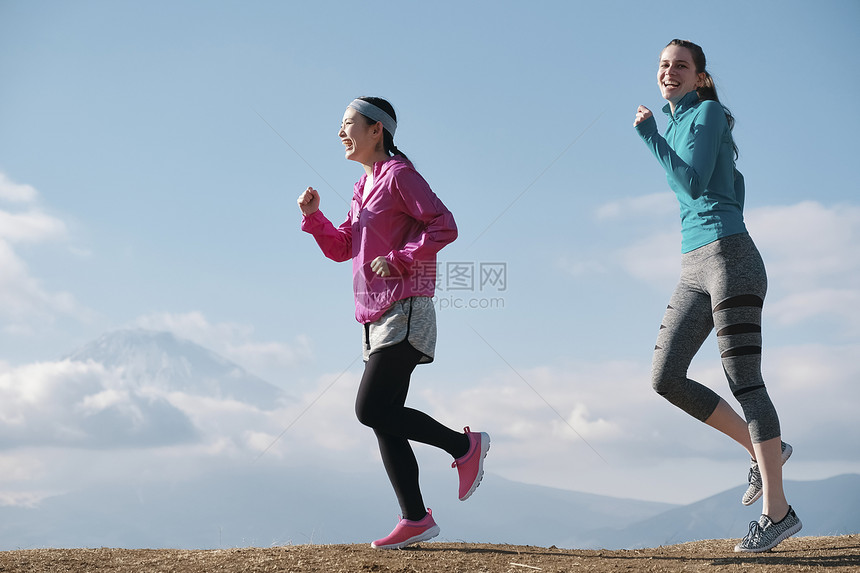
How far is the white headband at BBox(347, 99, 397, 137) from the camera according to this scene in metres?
4.11

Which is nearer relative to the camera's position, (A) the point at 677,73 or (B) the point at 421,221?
(B) the point at 421,221

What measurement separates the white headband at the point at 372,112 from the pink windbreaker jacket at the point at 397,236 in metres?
0.20

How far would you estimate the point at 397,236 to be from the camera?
12.9ft

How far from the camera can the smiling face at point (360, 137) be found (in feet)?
13.4

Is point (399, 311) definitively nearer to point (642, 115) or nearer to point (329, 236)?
point (329, 236)

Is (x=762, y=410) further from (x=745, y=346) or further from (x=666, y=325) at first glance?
(x=666, y=325)

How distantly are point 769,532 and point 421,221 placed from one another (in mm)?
2279

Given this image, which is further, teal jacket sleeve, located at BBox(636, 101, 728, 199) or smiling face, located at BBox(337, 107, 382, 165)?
smiling face, located at BBox(337, 107, 382, 165)

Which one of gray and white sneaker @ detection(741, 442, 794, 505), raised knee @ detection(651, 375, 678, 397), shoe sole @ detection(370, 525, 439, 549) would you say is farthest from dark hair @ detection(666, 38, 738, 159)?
shoe sole @ detection(370, 525, 439, 549)

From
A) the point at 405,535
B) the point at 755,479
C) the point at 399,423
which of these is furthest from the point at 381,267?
the point at 755,479

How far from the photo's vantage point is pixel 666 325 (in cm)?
395

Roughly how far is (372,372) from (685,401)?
5.23 ft

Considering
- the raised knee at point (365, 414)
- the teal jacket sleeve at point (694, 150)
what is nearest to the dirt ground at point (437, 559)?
the raised knee at point (365, 414)

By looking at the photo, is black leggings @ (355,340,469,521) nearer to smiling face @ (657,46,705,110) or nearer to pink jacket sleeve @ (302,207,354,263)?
pink jacket sleeve @ (302,207,354,263)
